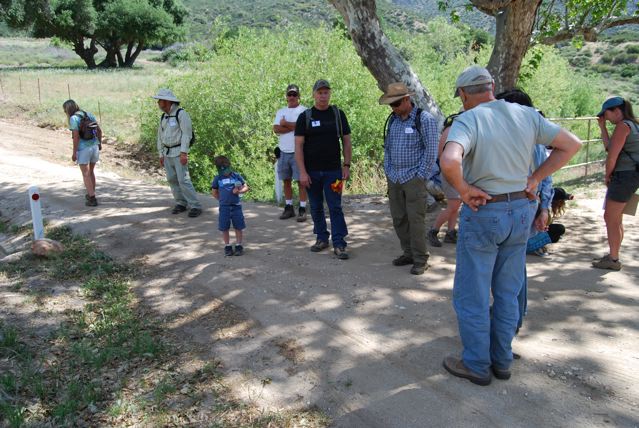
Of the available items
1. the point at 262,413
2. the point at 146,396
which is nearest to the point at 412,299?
the point at 262,413

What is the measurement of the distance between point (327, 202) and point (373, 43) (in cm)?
285

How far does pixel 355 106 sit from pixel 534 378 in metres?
11.5

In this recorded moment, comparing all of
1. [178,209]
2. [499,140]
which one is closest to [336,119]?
[499,140]

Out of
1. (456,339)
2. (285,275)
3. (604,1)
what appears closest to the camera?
(456,339)

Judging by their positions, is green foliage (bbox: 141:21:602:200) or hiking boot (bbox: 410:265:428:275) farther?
green foliage (bbox: 141:21:602:200)

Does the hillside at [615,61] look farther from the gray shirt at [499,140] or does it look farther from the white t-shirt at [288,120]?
the gray shirt at [499,140]

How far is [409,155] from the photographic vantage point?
5094 mm

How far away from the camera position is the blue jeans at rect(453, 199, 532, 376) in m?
3.16

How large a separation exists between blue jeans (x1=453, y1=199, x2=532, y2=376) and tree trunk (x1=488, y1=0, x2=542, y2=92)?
530cm

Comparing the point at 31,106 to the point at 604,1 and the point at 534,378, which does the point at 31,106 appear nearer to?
the point at 604,1

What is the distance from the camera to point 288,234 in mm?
7113

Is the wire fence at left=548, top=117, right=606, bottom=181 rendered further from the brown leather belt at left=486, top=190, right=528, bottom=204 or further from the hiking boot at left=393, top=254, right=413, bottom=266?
the brown leather belt at left=486, top=190, right=528, bottom=204

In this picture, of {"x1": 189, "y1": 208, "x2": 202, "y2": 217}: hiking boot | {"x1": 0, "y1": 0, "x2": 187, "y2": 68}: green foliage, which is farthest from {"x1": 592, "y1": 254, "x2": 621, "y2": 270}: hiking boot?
{"x1": 0, "y1": 0, "x2": 187, "y2": 68}: green foliage

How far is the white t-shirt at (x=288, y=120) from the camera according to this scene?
7.52 m
